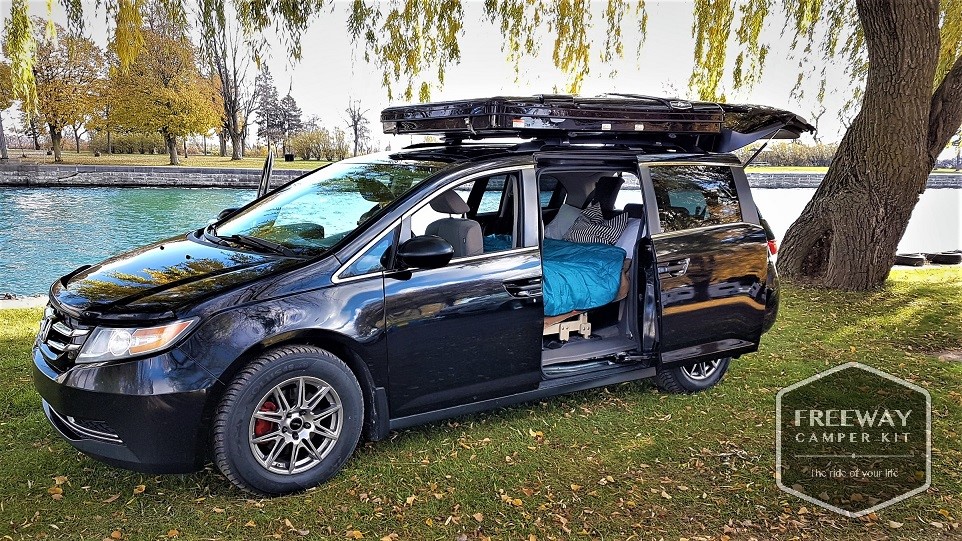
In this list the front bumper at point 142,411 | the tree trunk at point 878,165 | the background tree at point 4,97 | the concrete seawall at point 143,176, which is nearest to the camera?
the front bumper at point 142,411

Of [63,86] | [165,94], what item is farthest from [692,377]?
[165,94]

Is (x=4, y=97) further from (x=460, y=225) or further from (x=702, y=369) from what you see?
(x=702, y=369)

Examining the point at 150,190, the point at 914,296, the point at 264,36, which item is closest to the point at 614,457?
the point at 264,36

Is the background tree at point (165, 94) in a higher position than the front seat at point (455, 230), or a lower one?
higher

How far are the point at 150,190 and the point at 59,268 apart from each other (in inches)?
712

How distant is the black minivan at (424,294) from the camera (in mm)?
3473

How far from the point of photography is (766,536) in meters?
3.61

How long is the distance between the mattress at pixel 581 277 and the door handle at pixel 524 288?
0.42m

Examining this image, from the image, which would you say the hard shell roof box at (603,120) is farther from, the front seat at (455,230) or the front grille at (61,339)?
the front grille at (61,339)

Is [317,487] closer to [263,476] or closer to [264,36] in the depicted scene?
[263,476]

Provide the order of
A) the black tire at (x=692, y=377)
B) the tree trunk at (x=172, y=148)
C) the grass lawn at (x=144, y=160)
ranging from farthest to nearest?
the tree trunk at (x=172, y=148) < the grass lawn at (x=144, y=160) < the black tire at (x=692, y=377)

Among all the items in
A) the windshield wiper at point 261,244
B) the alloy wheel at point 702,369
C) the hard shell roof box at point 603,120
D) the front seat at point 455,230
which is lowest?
the alloy wheel at point 702,369

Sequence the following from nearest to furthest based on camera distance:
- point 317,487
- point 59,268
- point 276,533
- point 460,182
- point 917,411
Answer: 1. point 276,533
2. point 317,487
3. point 460,182
4. point 917,411
5. point 59,268

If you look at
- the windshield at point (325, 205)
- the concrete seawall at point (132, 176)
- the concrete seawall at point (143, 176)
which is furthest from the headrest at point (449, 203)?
the concrete seawall at point (143, 176)
